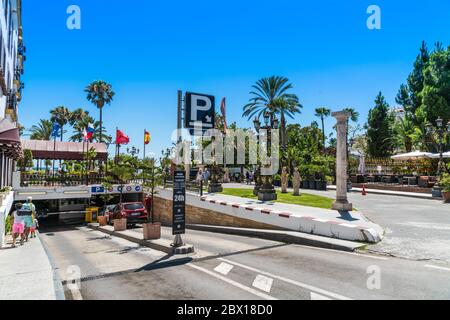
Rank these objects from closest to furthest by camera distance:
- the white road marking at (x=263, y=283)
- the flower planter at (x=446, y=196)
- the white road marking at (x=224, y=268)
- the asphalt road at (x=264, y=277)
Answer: the asphalt road at (x=264, y=277), the white road marking at (x=263, y=283), the white road marking at (x=224, y=268), the flower planter at (x=446, y=196)

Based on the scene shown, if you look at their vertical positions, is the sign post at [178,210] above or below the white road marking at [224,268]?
above

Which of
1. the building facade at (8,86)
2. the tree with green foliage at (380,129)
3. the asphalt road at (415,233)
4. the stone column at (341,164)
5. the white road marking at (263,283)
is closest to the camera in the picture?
the white road marking at (263,283)

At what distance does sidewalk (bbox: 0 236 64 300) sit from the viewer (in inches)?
229

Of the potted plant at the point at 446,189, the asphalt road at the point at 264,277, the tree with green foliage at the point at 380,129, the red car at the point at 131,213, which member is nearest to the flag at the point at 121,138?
the red car at the point at 131,213

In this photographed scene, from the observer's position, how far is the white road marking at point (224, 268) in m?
7.71

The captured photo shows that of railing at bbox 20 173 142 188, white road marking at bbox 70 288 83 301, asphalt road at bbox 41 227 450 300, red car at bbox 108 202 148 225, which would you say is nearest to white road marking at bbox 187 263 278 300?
asphalt road at bbox 41 227 450 300

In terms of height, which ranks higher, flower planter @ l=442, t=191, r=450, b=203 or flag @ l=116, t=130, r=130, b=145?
flag @ l=116, t=130, r=130, b=145

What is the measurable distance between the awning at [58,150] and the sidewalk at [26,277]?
2823 cm

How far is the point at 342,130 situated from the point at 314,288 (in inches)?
423

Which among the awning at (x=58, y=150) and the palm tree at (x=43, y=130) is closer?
the awning at (x=58, y=150)

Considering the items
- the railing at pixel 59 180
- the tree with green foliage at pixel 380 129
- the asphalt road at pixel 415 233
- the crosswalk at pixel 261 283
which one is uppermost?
the tree with green foliage at pixel 380 129

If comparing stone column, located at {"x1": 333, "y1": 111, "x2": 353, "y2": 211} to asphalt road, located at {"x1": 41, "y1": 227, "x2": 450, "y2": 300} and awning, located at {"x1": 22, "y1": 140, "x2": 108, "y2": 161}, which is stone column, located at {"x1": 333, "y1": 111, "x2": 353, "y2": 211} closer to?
asphalt road, located at {"x1": 41, "y1": 227, "x2": 450, "y2": 300}

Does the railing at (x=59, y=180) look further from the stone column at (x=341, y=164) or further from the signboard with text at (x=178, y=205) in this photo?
the stone column at (x=341, y=164)

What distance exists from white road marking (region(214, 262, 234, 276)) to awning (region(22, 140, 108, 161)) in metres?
32.4
